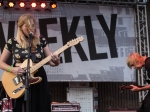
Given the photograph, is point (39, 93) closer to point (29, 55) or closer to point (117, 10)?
point (29, 55)

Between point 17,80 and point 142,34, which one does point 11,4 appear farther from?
point 17,80

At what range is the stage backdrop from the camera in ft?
24.5

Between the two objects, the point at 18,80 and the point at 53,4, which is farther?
the point at 53,4

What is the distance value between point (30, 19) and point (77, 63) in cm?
435

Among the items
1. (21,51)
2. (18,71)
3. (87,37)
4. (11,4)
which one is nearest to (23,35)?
(21,51)

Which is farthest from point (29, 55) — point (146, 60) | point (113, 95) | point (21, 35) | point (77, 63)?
point (113, 95)

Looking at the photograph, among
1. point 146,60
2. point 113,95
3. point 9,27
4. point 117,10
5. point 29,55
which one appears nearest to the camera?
point 29,55

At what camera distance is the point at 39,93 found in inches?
123

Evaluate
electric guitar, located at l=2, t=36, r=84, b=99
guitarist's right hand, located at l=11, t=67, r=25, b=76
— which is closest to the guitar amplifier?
electric guitar, located at l=2, t=36, r=84, b=99

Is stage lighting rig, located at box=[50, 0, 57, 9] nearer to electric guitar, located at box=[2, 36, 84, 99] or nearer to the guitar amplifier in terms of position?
the guitar amplifier

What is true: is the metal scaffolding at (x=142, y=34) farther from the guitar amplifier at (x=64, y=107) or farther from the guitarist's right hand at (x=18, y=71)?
the guitarist's right hand at (x=18, y=71)

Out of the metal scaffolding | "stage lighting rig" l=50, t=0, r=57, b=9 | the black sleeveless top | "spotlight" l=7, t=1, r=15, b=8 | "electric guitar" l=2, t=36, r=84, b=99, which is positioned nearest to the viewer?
"electric guitar" l=2, t=36, r=84, b=99

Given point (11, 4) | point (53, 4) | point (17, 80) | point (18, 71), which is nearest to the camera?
point (18, 71)

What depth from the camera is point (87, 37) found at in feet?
25.2
